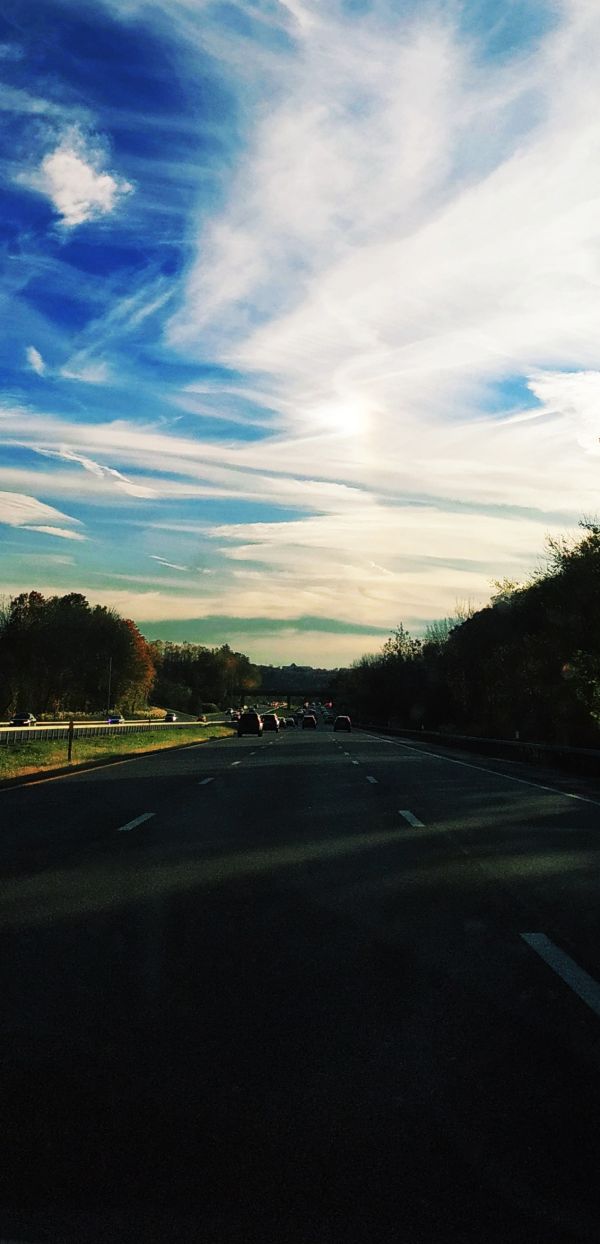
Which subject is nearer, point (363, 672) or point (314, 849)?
point (314, 849)

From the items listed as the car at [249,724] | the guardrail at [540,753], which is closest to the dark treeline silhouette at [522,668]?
the guardrail at [540,753]

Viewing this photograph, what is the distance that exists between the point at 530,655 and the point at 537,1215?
233 ft

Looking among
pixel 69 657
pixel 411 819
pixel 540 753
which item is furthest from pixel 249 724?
pixel 69 657

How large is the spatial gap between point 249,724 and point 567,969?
244ft

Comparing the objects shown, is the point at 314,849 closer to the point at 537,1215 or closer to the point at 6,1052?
the point at 6,1052

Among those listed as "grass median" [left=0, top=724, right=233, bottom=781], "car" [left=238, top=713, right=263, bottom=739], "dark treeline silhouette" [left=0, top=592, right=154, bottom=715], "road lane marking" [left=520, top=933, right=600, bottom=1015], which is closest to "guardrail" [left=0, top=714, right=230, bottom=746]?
"grass median" [left=0, top=724, right=233, bottom=781]

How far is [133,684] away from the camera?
15725 cm

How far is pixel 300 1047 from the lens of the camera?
221 inches

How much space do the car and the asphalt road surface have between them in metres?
67.8

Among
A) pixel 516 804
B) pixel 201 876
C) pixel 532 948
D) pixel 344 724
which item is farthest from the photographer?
pixel 344 724

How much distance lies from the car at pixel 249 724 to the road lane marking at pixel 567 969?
7245 cm

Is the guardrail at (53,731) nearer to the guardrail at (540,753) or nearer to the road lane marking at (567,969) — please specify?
the guardrail at (540,753)

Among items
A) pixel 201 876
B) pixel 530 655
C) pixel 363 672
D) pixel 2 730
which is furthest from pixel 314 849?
pixel 363 672

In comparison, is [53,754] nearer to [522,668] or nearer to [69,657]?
[522,668]
